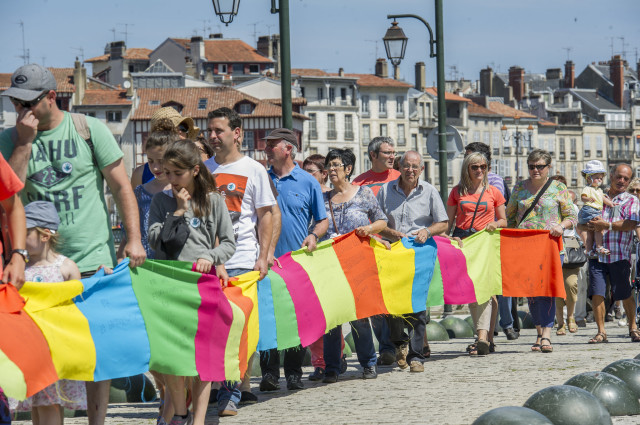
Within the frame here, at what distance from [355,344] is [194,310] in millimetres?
3228

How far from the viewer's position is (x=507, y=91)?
493 feet

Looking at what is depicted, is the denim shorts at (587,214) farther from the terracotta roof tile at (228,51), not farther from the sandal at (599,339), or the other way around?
the terracotta roof tile at (228,51)

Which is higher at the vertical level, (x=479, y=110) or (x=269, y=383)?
(x=479, y=110)

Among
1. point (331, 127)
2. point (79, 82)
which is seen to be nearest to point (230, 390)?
point (79, 82)

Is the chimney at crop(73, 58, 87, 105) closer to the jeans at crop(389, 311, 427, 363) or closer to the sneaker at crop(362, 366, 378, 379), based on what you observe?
the jeans at crop(389, 311, 427, 363)

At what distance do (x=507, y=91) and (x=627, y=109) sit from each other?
1419cm

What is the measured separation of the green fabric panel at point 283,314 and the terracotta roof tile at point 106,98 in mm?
96888

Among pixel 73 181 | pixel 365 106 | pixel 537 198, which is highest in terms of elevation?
pixel 365 106

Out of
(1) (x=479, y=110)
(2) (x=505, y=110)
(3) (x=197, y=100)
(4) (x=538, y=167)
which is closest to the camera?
(4) (x=538, y=167)

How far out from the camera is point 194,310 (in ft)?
26.6

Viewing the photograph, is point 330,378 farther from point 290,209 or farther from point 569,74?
point 569,74

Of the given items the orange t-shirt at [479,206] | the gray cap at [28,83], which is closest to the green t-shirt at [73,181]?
the gray cap at [28,83]

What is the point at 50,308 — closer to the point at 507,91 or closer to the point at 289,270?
the point at 289,270

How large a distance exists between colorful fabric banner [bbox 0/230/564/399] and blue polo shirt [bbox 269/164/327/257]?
0.17 metres
